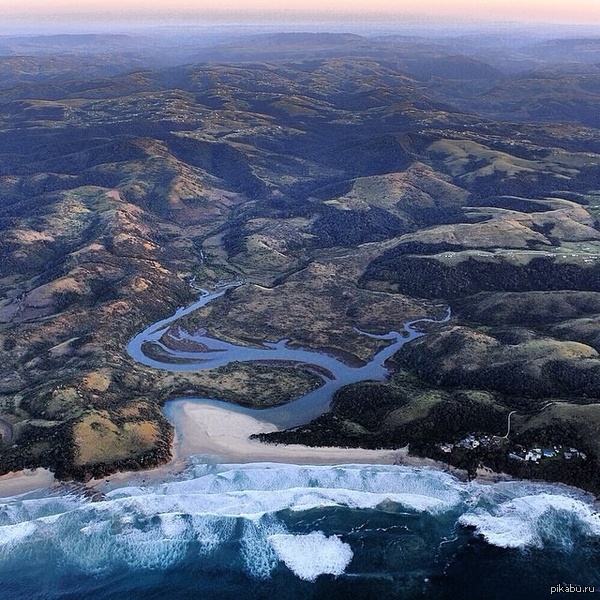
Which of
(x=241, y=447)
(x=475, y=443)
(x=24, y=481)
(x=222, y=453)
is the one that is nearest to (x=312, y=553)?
(x=241, y=447)

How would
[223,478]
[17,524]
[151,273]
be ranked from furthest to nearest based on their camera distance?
[151,273] < [223,478] < [17,524]

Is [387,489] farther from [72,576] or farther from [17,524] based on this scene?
[17,524]

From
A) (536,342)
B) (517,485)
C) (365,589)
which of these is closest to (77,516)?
(365,589)

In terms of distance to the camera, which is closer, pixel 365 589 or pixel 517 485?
pixel 365 589

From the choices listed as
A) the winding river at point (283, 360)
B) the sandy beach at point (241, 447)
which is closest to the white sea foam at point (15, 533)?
the sandy beach at point (241, 447)

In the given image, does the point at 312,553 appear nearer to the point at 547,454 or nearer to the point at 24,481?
the point at 547,454

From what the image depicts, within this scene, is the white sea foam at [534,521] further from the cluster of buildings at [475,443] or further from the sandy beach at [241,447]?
the sandy beach at [241,447]
